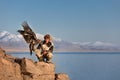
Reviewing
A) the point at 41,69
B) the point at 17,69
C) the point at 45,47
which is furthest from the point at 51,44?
the point at 17,69

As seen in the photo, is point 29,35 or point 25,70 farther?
point 29,35

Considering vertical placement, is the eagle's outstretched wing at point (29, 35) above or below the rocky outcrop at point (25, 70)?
above

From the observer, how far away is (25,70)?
21.5 meters

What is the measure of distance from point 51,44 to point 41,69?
213cm

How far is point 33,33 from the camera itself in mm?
23469

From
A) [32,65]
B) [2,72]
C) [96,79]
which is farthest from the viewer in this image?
[96,79]

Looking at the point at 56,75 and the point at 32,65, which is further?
the point at 56,75

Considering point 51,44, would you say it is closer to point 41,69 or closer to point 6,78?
point 41,69

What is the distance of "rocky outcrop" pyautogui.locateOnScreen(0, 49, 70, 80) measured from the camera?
20.4 metres

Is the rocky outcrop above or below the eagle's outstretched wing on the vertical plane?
below

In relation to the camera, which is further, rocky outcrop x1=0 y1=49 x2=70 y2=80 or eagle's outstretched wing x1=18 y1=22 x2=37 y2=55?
eagle's outstretched wing x1=18 y1=22 x2=37 y2=55

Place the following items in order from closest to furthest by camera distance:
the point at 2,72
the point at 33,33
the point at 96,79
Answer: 1. the point at 2,72
2. the point at 33,33
3. the point at 96,79

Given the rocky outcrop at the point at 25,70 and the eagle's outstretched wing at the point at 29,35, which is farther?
the eagle's outstretched wing at the point at 29,35

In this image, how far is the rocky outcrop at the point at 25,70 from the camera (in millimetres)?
20375
